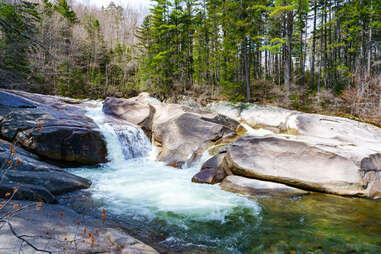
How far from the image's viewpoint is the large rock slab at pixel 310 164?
19.1 ft

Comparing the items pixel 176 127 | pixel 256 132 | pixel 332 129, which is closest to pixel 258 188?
pixel 176 127

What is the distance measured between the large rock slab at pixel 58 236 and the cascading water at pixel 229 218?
75 cm

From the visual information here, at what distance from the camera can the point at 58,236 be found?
110 inches

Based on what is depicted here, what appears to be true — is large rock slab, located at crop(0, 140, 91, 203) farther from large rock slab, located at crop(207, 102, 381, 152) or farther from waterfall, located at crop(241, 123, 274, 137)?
large rock slab, located at crop(207, 102, 381, 152)

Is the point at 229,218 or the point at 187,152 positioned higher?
the point at 187,152

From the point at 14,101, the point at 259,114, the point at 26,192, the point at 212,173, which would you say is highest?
the point at 14,101

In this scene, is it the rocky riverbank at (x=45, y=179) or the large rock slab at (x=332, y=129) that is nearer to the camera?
the rocky riverbank at (x=45, y=179)

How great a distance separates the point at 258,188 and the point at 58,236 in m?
4.91

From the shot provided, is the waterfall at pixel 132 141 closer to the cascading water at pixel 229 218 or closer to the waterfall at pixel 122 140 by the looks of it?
the waterfall at pixel 122 140

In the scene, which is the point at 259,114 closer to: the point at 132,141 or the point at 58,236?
the point at 132,141

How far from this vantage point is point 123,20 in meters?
52.9

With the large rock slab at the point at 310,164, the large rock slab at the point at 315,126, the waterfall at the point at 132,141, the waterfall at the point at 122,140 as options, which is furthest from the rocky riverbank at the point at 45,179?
the large rock slab at the point at 315,126

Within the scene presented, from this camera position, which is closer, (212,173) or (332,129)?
(212,173)

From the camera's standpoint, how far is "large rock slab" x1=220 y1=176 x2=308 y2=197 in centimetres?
583
